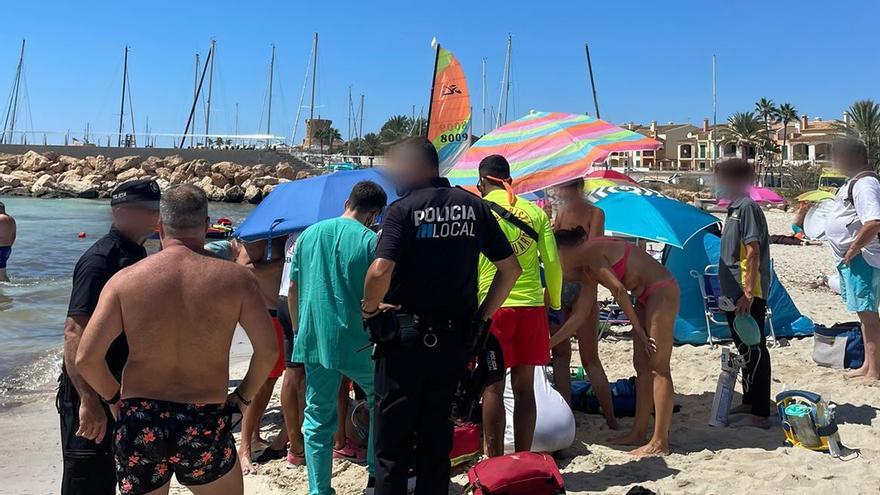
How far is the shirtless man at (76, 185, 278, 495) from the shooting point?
2635 mm

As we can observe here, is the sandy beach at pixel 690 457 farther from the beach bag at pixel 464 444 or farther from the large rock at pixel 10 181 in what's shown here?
the large rock at pixel 10 181

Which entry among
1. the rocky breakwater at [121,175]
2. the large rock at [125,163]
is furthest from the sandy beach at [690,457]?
the large rock at [125,163]

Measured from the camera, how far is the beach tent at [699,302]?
311 inches

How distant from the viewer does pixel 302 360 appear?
394 centimetres

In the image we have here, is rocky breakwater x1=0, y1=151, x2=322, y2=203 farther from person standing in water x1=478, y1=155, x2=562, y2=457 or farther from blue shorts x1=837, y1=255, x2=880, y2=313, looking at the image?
person standing in water x1=478, y1=155, x2=562, y2=457

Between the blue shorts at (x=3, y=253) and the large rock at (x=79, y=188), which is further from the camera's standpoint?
the large rock at (x=79, y=188)

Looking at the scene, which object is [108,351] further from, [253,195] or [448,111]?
[253,195]

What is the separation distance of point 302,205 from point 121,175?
49725 mm

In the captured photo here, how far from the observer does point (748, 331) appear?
5027 mm

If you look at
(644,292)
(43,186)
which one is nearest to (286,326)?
(644,292)

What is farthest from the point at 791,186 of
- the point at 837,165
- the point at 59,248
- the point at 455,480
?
the point at 455,480

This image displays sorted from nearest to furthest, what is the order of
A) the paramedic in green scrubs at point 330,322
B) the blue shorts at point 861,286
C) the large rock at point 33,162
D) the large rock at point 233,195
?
the paramedic in green scrubs at point 330,322 → the blue shorts at point 861,286 → the large rock at point 233,195 → the large rock at point 33,162

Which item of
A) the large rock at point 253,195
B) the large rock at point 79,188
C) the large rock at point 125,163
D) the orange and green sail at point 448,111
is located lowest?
the orange and green sail at point 448,111

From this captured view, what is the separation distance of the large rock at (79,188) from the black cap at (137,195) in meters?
49.0
